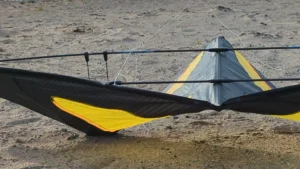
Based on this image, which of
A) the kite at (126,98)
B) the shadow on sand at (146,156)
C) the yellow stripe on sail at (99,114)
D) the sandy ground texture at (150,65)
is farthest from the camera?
the sandy ground texture at (150,65)

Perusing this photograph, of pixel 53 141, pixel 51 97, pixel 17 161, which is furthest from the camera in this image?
pixel 53 141

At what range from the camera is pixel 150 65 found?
586 cm

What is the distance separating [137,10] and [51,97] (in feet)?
21.0

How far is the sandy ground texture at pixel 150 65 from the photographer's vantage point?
3553 millimetres

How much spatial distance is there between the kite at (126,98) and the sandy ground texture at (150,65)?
0.26 meters

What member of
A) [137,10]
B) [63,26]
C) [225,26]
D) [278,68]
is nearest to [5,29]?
[63,26]

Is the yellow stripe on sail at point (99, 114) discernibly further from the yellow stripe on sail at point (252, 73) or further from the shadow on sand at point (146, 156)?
the yellow stripe on sail at point (252, 73)

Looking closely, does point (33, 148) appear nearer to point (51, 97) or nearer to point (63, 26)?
point (51, 97)

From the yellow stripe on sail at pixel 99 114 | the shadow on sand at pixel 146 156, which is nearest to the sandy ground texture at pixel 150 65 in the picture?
the shadow on sand at pixel 146 156

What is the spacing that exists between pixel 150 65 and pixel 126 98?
2760mm

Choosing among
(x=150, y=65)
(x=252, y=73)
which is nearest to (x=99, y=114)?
(x=252, y=73)

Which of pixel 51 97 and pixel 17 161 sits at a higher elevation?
pixel 51 97

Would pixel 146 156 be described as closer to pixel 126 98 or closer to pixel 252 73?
pixel 126 98

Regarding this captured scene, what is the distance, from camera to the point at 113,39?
285 inches
